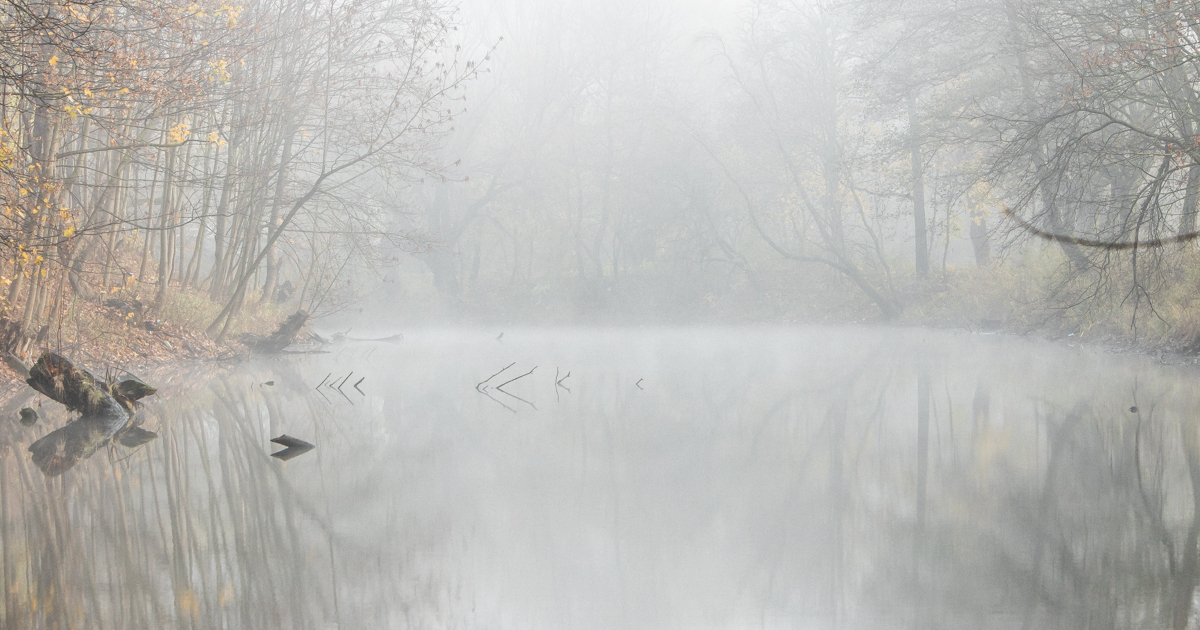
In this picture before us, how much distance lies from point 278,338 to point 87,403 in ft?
29.6

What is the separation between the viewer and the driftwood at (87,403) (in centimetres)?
781

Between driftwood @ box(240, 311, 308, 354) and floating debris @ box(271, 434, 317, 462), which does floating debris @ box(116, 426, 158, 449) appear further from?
driftwood @ box(240, 311, 308, 354)

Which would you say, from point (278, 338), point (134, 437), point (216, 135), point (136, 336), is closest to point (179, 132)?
point (216, 135)

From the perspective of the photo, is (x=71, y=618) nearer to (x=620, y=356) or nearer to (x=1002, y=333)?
(x=620, y=356)

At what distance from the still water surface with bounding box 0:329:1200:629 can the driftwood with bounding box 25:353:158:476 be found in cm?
30

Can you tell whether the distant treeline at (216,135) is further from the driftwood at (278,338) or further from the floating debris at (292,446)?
the floating debris at (292,446)

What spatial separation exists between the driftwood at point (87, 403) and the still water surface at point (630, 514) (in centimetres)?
30

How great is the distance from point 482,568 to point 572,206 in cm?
3527

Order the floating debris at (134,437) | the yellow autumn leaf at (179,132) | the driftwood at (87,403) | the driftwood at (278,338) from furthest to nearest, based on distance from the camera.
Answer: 1. the driftwood at (278,338)
2. the yellow autumn leaf at (179,132)
3. the driftwood at (87,403)
4. the floating debris at (134,437)

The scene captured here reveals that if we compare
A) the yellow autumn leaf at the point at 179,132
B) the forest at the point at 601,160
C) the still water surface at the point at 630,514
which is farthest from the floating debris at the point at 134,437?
the yellow autumn leaf at the point at 179,132

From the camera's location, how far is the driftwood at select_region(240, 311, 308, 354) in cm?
1773

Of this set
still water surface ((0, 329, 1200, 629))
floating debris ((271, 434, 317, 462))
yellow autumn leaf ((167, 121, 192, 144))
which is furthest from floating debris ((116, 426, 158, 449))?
yellow autumn leaf ((167, 121, 192, 144))

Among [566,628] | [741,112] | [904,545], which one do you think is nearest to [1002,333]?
[741,112]

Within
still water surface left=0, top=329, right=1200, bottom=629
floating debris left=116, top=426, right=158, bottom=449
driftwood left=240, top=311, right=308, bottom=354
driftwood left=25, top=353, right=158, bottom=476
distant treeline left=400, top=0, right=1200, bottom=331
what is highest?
distant treeline left=400, top=0, right=1200, bottom=331
